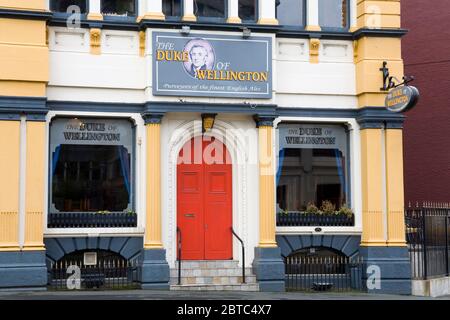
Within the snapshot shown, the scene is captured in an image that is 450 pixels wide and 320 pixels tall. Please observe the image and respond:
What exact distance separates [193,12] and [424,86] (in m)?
9.97

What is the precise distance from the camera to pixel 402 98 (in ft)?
50.8

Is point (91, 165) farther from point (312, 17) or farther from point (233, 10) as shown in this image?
point (312, 17)

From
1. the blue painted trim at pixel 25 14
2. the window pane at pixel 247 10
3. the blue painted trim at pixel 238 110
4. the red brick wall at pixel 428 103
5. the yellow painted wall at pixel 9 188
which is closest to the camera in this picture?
the yellow painted wall at pixel 9 188

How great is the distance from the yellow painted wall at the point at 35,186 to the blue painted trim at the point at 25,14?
230 cm

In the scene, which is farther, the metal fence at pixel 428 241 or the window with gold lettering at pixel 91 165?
the metal fence at pixel 428 241

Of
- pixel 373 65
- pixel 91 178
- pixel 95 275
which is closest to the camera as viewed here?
pixel 95 275

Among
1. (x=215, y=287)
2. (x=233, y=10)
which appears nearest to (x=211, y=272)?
(x=215, y=287)

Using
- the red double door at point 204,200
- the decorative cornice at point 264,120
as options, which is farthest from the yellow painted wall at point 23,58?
the decorative cornice at point 264,120

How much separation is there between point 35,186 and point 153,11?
4.77 metres

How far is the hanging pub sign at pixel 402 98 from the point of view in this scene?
Answer: 597 inches

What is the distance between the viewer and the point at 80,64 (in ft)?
50.8

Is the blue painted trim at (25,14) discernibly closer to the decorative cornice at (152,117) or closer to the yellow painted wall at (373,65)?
the decorative cornice at (152,117)
